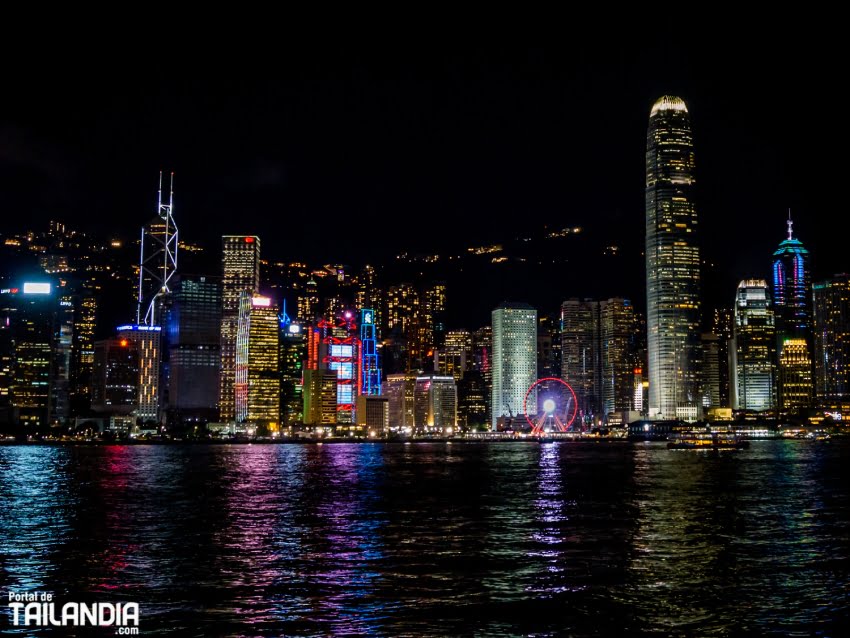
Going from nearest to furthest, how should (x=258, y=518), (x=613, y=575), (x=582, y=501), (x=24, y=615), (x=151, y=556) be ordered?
(x=24, y=615), (x=613, y=575), (x=151, y=556), (x=258, y=518), (x=582, y=501)

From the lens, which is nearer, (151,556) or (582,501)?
(151,556)

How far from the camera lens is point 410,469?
4953 inches

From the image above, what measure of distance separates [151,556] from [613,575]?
21352 millimetres

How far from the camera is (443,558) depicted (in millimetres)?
41531

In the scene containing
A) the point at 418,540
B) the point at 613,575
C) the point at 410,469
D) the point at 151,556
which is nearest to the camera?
the point at 613,575

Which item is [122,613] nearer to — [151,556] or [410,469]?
[151,556]

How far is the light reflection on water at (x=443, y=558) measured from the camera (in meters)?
29.5

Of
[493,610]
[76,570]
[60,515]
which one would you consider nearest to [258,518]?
[60,515]

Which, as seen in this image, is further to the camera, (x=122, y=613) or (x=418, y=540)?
(x=418, y=540)

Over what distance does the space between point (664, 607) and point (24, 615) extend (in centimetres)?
2152

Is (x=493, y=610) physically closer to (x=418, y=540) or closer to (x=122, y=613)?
(x=122, y=613)

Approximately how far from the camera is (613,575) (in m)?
36.8

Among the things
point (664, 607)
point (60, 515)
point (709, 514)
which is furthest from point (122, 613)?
point (709, 514)

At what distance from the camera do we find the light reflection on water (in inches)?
1161
